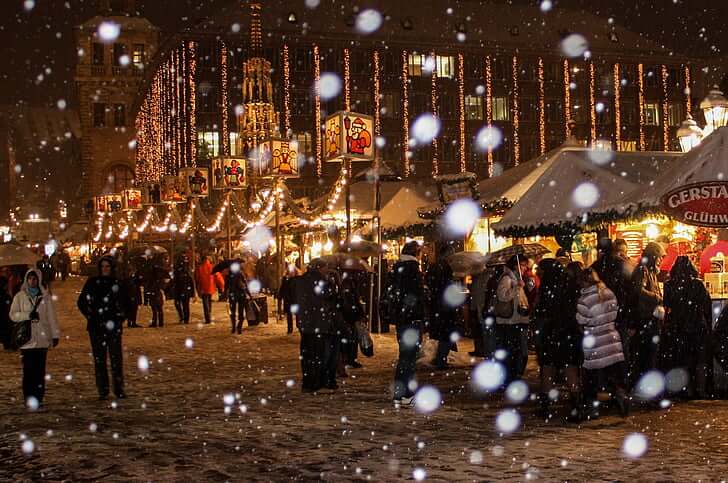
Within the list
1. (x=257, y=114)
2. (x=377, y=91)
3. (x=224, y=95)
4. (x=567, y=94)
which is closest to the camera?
(x=257, y=114)

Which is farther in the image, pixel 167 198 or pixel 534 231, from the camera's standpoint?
pixel 167 198

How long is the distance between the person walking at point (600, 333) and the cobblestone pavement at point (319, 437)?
37 centimetres

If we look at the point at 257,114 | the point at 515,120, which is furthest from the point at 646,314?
the point at 515,120

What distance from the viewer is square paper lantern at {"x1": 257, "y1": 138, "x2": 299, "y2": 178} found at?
2436 cm

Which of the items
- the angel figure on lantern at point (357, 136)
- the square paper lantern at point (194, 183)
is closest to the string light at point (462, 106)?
the square paper lantern at point (194, 183)

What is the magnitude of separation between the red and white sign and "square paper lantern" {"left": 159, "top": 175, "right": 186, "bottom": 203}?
982 inches

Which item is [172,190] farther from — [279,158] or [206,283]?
[206,283]

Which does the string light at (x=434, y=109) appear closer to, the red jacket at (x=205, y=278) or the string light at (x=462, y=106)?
the string light at (x=462, y=106)

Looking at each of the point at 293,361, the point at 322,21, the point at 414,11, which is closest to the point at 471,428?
the point at 293,361

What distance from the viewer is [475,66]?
64000 mm

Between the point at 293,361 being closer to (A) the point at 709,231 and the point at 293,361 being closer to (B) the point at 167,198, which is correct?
(A) the point at 709,231

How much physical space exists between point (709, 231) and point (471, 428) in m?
6.62

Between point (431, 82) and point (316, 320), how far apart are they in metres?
53.4

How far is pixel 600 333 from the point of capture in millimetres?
8914
